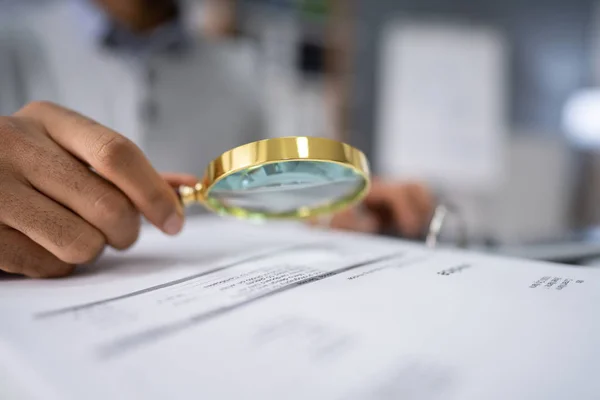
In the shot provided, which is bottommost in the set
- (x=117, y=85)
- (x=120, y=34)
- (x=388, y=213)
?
(x=388, y=213)

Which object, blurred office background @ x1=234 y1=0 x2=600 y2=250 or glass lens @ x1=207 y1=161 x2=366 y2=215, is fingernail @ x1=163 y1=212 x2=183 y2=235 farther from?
blurred office background @ x1=234 y1=0 x2=600 y2=250

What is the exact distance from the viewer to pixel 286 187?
1.26 feet

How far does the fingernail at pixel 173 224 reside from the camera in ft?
1.23

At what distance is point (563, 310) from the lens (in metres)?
0.25

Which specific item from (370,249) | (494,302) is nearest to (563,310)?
(494,302)

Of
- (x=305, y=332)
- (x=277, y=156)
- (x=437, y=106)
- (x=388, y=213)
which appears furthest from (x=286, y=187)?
(x=437, y=106)

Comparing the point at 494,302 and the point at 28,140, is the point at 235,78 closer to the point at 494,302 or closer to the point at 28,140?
the point at 28,140

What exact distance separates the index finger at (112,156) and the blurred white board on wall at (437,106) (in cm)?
148

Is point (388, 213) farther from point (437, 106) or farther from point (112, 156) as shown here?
point (437, 106)

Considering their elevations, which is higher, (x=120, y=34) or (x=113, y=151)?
(x=120, y=34)

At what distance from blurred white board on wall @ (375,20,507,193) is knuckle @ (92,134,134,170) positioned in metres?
1.50

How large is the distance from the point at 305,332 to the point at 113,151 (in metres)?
0.20

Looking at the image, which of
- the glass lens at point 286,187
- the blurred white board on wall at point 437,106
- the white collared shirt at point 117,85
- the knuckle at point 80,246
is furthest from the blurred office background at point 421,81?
the knuckle at point 80,246

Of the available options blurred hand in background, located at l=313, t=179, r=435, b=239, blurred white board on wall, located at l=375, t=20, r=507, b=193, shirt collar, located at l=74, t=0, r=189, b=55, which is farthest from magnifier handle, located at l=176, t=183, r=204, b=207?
blurred white board on wall, located at l=375, t=20, r=507, b=193
